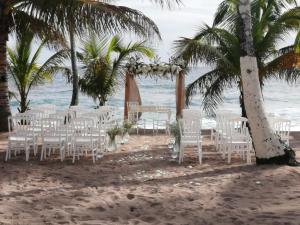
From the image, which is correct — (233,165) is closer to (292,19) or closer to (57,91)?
(292,19)

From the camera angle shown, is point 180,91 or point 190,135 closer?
point 190,135

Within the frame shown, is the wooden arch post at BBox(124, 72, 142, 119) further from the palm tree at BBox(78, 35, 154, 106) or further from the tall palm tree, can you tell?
the tall palm tree

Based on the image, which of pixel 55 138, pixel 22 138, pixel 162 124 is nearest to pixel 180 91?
pixel 162 124

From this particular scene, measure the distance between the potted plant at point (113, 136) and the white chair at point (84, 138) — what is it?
79 centimetres

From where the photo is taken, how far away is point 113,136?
10.6 metres

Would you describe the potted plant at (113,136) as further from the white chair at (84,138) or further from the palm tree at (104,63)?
the palm tree at (104,63)

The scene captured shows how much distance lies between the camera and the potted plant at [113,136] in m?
10.5

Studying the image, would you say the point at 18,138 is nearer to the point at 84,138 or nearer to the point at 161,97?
the point at 84,138

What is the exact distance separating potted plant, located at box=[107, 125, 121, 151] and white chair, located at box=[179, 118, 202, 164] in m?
1.50

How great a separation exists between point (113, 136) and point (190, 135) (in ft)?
6.55

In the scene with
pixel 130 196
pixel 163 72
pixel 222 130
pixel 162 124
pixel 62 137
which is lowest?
pixel 130 196

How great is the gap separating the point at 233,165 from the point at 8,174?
4079mm

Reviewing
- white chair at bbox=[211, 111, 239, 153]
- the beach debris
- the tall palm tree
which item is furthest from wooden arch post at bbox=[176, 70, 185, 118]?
the beach debris

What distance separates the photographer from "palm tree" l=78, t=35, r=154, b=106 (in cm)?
1686
